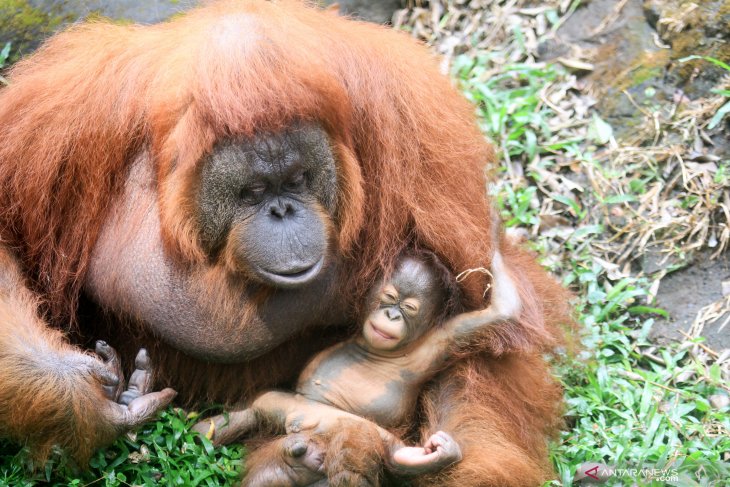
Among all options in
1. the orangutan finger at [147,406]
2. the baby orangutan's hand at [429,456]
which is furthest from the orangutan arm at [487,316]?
the orangutan finger at [147,406]

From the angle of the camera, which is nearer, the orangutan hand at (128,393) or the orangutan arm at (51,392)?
the orangutan arm at (51,392)

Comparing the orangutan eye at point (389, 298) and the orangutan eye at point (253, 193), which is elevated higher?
the orangutan eye at point (253, 193)

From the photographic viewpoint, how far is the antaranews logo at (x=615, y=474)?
10.9 ft

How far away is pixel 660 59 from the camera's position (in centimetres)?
492

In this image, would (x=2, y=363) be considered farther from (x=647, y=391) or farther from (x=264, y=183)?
(x=647, y=391)

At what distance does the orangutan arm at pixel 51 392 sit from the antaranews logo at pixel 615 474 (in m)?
1.55

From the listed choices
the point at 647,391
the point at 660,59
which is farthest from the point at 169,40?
the point at 660,59

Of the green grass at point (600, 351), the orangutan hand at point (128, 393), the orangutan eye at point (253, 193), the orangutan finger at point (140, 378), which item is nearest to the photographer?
the orangutan eye at point (253, 193)

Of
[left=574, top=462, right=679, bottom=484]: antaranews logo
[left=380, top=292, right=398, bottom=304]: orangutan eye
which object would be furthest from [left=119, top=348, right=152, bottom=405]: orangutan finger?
[left=574, top=462, right=679, bottom=484]: antaranews logo

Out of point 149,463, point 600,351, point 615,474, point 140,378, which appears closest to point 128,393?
point 140,378

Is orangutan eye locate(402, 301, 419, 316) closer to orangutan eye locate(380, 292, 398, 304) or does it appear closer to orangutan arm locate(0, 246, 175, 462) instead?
orangutan eye locate(380, 292, 398, 304)

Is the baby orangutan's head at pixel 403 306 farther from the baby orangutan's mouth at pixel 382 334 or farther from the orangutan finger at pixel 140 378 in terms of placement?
the orangutan finger at pixel 140 378

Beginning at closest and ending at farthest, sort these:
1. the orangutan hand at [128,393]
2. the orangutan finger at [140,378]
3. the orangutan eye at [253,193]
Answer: the orangutan eye at [253,193], the orangutan hand at [128,393], the orangutan finger at [140,378]

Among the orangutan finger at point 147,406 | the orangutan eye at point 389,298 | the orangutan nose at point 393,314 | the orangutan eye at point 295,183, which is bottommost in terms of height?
the orangutan finger at point 147,406
